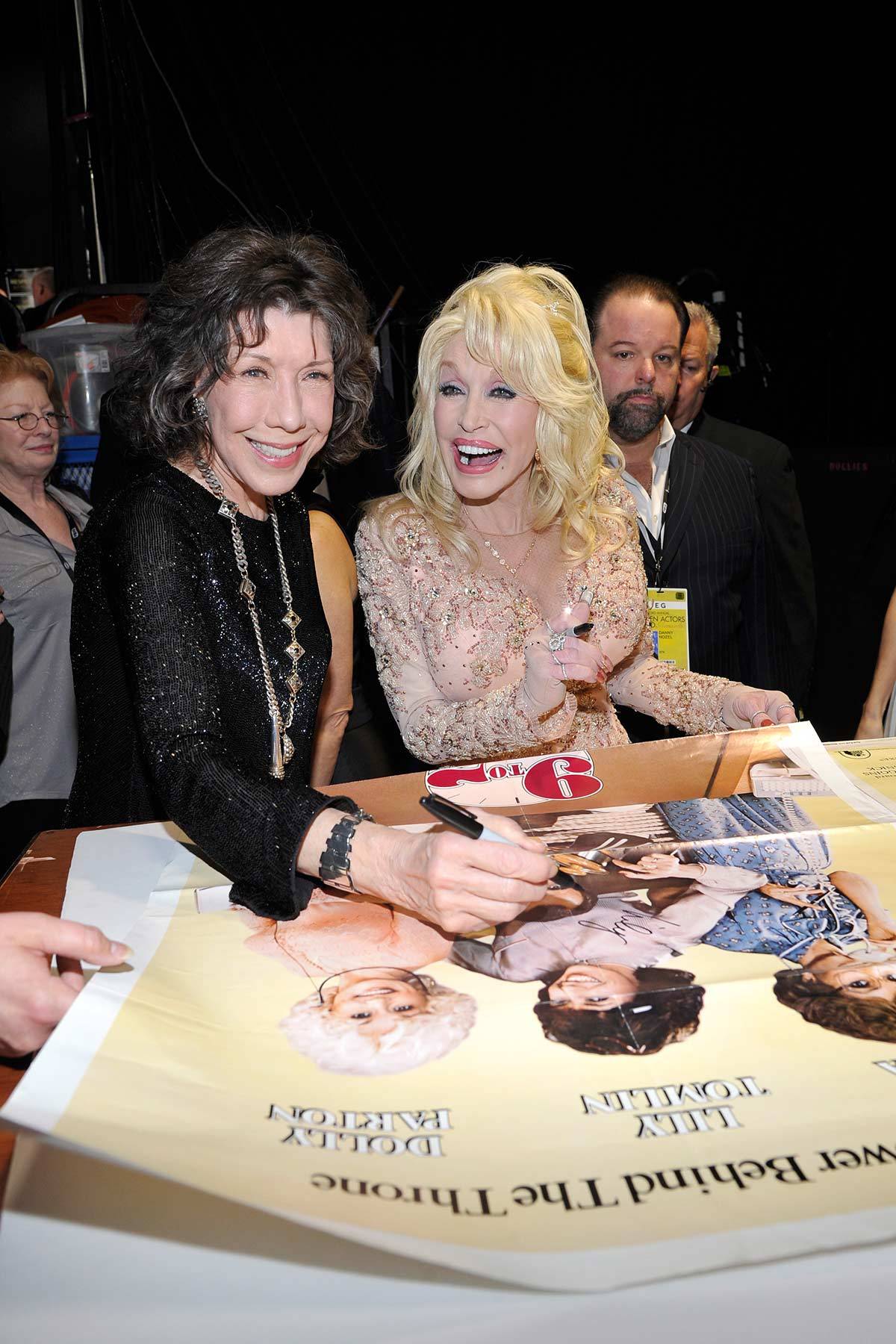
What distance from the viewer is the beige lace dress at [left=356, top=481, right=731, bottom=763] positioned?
1.83m

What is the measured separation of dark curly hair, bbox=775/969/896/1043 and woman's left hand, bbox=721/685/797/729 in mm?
733

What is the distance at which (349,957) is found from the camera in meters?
1.00

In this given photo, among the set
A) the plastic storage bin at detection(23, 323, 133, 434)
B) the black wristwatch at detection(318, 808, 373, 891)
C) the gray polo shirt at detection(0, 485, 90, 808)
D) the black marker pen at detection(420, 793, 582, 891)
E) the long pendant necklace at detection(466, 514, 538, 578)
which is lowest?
the gray polo shirt at detection(0, 485, 90, 808)

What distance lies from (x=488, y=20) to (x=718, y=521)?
423cm

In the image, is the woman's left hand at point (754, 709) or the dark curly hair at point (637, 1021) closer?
the dark curly hair at point (637, 1021)

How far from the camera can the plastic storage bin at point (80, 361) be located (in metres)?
3.35

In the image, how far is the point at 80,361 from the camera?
3420 millimetres

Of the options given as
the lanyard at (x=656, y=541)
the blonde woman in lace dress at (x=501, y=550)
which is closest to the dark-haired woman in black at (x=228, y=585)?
the blonde woman in lace dress at (x=501, y=550)

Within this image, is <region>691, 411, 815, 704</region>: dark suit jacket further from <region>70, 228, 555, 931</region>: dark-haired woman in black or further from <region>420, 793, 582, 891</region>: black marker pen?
<region>420, 793, 582, 891</region>: black marker pen

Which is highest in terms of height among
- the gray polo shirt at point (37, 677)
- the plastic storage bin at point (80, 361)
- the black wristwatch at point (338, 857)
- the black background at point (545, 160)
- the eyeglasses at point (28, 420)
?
the black background at point (545, 160)

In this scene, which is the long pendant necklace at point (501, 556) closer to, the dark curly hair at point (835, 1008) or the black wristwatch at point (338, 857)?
the black wristwatch at point (338, 857)

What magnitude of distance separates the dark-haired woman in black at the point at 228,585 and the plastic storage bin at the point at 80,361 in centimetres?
205

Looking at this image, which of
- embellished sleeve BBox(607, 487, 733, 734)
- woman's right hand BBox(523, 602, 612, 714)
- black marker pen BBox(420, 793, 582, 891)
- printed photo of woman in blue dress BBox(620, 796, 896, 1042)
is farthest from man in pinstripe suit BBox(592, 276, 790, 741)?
black marker pen BBox(420, 793, 582, 891)

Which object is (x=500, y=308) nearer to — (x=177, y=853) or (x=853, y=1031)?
(x=177, y=853)
